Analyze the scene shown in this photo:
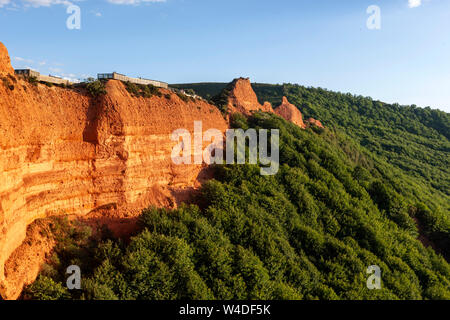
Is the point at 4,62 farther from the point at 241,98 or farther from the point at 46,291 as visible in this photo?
the point at 241,98

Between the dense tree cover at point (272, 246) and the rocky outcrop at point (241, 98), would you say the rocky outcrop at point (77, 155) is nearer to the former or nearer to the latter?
the dense tree cover at point (272, 246)

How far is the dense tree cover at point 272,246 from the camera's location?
13.8 m

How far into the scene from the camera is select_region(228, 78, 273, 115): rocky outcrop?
116ft

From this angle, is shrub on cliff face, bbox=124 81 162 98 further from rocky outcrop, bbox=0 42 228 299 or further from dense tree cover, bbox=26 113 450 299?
dense tree cover, bbox=26 113 450 299

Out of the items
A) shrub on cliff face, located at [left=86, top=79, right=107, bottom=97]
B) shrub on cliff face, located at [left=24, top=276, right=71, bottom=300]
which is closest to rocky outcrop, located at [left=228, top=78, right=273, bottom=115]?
shrub on cliff face, located at [left=86, top=79, right=107, bottom=97]

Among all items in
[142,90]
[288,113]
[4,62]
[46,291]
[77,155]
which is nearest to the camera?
[46,291]

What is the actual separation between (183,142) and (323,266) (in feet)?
Answer: 42.3

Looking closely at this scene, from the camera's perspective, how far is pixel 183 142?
2244 cm

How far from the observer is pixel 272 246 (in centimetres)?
1856

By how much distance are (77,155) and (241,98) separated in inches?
959

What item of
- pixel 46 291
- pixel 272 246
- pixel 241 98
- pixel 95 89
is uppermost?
pixel 241 98

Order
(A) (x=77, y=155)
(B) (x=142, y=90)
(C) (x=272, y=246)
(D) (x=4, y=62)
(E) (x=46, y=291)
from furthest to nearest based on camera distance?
1. (B) (x=142, y=90)
2. (C) (x=272, y=246)
3. (A) (x=77, y=155)
4. (D) (x=4, y=62)
5. (E) (x=46, y=291)

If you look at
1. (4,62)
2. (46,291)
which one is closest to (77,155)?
(4,62)
